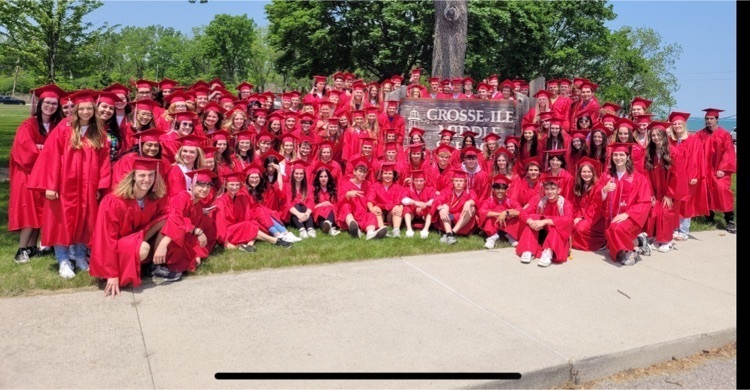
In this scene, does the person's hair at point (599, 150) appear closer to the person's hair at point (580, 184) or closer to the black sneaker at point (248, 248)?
the person's hair at point (580, 184)

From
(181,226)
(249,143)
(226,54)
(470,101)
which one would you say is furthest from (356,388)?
(226,54)

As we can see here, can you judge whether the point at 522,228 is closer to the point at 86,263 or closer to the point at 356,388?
the point at 356,388

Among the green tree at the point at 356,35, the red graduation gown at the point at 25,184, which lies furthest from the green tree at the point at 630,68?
the red graduation gown at the point at 25,184

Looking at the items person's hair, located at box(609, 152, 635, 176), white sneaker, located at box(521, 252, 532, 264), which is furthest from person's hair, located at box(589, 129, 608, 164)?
white sneaker, located at box(521, 252, 532, 264)

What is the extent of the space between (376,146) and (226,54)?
56.4 m

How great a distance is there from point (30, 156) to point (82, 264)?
127 centimetres

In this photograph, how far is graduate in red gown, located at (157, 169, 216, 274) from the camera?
17.4 ft

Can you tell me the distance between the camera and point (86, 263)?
567 cm

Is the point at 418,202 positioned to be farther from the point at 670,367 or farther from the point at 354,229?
the point at 670,367

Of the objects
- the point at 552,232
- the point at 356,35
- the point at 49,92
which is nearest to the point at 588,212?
the point at 552,232

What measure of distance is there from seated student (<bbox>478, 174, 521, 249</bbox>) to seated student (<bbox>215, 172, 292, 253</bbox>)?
263 cm

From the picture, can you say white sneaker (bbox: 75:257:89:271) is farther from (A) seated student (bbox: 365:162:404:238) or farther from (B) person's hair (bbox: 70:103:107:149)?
(A) seated student (bbox: 365:162:404:238)

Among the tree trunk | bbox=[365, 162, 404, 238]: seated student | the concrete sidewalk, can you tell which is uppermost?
the tree trunk

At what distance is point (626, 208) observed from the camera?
6.59 metres
